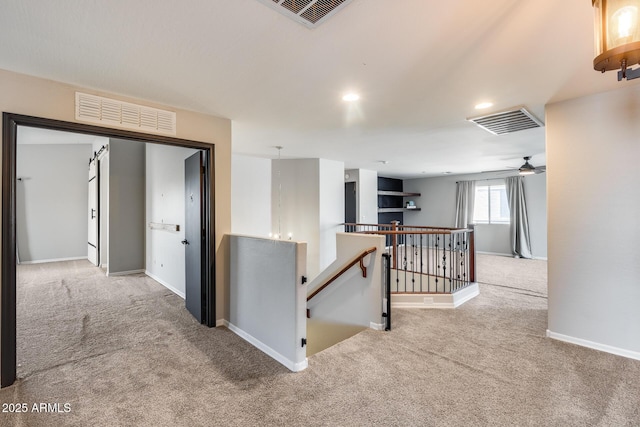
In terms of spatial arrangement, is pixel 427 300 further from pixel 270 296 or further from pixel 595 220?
pixel 270 296

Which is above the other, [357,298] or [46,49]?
[46,49]

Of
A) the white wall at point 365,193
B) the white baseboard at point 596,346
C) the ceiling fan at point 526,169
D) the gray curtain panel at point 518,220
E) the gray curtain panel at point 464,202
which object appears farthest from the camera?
the gray curtain panel at point 464,202

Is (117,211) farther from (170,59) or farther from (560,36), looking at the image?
(560,36)

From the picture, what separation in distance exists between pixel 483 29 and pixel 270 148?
403 centimetres

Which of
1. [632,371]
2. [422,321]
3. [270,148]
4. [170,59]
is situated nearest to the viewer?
[170,59]

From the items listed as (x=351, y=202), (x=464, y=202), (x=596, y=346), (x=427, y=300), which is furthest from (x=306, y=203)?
(x=464, y=202)

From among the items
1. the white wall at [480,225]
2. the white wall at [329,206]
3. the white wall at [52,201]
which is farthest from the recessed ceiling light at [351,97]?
the white wall at [52,201]

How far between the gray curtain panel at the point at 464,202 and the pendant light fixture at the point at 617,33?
8646 mm

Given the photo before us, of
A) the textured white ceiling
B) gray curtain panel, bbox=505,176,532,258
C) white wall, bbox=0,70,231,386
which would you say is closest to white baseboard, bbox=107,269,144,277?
white wall, bbox=0,70,231,386

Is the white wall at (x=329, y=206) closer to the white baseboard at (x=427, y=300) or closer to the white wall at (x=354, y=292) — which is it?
the white wall at (x=354, y=292)

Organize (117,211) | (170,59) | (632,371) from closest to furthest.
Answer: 1. (170,59)
2. (632,371)
3. (117,211)

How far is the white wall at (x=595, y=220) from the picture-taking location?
8.67ft

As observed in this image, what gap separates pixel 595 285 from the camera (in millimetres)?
2807

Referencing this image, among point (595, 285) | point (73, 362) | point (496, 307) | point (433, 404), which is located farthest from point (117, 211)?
point (595, 285)
